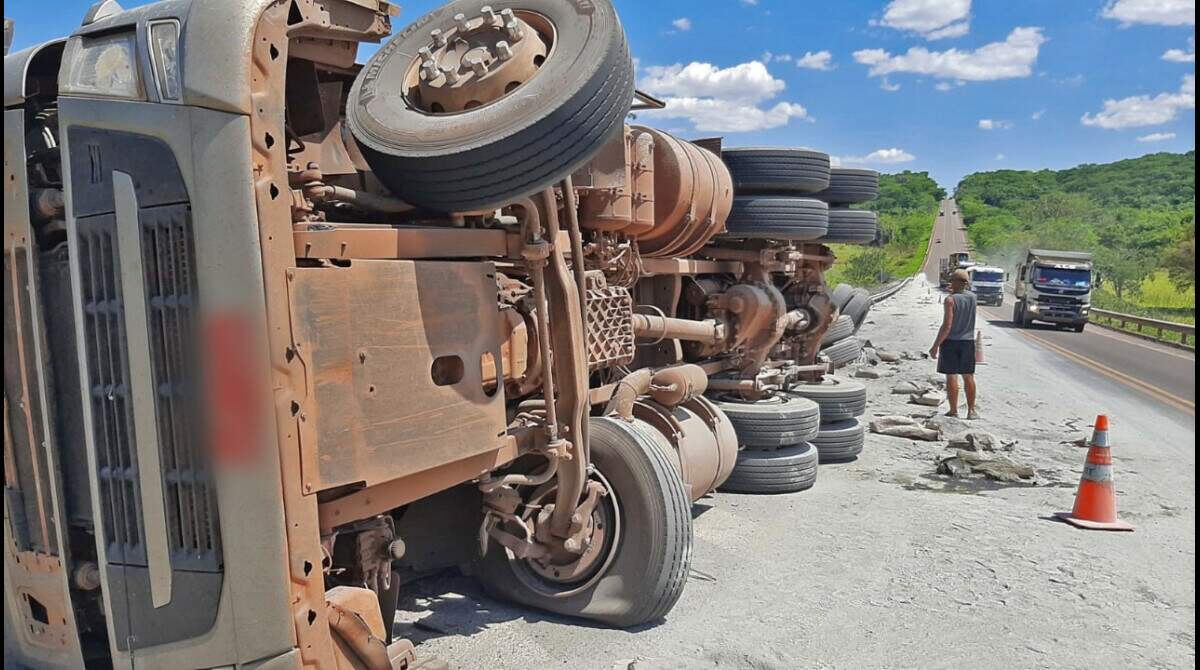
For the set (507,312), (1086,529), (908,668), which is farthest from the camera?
(1086,529)

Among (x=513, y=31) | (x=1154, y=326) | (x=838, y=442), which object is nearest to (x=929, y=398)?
(x=838, y=442)

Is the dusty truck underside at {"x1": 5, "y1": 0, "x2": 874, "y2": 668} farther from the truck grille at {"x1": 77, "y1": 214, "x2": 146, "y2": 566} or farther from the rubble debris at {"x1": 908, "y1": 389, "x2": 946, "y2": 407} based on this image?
the rubble debris at {"x1": 908, "y1": 389, "x2": 946, "y2": 407}

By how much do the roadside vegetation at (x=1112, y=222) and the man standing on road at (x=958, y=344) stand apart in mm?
5068

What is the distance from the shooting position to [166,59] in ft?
7.89

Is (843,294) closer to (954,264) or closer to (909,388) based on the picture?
(909,388)

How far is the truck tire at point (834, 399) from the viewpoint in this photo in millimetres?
7938

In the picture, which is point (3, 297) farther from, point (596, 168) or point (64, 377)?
point (596, 168)

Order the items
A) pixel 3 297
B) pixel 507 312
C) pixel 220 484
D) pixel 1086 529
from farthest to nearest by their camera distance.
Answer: pixel 1086 529 < pixel 507 312 < pixel 3 297 < pixel 220 484

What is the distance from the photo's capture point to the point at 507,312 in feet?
11.2

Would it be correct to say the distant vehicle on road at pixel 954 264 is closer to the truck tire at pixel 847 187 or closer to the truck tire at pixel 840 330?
the truck tire at pixel 840 330

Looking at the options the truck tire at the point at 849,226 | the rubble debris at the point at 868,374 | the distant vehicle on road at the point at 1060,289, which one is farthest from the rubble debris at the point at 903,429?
the distant vehicle on road at the point at 1060,289

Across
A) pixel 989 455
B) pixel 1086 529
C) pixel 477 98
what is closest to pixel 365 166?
pixel 477 98

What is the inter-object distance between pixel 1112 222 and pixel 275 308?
83.8 meters

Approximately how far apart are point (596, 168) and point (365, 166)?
1401 millimetres
